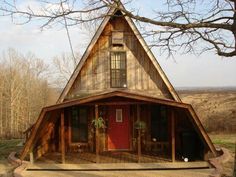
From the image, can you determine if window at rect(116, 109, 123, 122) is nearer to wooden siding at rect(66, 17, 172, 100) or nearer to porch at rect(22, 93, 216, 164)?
porch at rect(22, 93, 216, 164)

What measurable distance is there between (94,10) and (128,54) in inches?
364

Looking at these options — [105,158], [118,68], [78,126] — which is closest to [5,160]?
[78,126]

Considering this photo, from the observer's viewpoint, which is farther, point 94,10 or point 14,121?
point 14,121

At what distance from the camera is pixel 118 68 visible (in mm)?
17953

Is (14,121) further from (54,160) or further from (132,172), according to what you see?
(132,172)

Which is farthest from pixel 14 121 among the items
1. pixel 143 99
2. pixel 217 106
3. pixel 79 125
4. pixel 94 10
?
pixel 94 10

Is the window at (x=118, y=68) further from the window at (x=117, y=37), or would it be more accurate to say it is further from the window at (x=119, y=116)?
the window at (x=119, y=116)

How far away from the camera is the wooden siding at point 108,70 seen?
17.7m

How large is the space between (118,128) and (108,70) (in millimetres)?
2634

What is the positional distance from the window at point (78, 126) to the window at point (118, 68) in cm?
198

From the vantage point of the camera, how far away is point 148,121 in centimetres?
1814

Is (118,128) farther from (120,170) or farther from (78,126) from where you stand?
(120,170)

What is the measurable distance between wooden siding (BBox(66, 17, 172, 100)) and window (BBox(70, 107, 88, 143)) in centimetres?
95

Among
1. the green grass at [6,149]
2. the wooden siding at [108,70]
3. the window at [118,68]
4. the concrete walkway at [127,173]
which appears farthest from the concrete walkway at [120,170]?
the window at [118,68]
